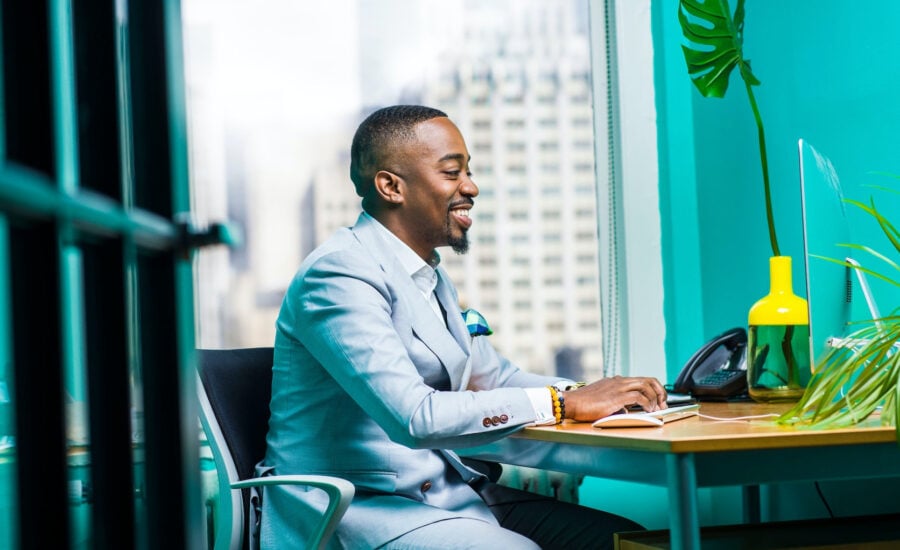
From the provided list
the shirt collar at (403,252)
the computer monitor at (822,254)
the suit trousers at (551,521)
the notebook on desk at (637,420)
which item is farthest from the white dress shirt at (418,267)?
the computer monitor at (822,254)

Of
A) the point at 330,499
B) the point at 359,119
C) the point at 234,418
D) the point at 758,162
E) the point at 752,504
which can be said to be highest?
the point at 359,119

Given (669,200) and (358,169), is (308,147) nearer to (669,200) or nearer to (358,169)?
(358,169)

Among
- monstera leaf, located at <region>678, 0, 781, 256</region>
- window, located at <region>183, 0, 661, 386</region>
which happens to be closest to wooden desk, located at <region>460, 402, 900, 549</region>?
monstera leaf, located at <region>678, 0, 781, 256</region>

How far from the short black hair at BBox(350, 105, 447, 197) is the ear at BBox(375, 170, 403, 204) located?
27mm

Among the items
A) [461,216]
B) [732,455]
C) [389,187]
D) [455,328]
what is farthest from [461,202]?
[732,455]

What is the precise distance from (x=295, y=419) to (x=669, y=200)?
5.34 ft

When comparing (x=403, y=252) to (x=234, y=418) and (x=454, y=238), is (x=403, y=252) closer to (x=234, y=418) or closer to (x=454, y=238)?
(x=454, y=238)

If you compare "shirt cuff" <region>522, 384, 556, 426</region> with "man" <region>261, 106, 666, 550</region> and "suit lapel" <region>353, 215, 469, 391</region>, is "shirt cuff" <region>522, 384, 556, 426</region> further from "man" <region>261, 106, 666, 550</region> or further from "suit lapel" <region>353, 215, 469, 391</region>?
"suit lapel" <region>353, 215, 469, 391</region>

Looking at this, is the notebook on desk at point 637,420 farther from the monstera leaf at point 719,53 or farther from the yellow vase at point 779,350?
the monstera leaf at point 719,53

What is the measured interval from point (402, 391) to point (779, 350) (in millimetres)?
853

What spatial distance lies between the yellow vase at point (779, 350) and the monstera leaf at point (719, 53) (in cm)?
41

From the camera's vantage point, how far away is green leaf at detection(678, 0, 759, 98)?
101 inches

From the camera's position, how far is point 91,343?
47cm

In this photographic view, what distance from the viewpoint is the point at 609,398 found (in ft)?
5.99
